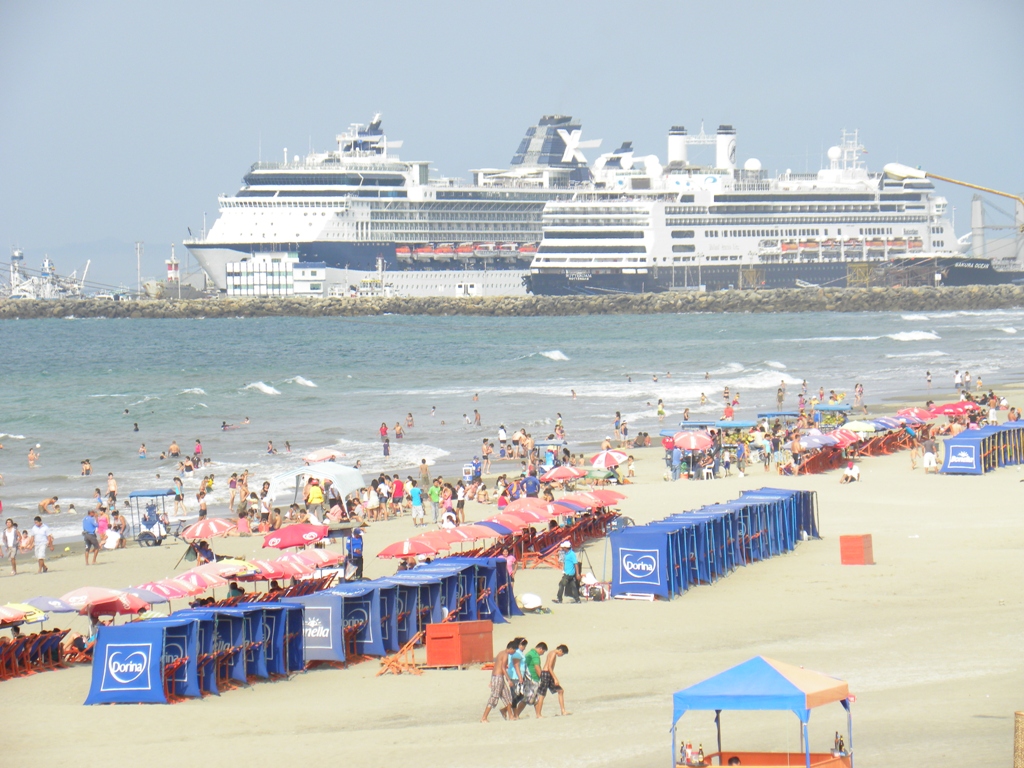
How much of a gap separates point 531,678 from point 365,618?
2.38 metres

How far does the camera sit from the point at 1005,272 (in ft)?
379

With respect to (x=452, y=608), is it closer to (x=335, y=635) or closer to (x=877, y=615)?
(x=335, y=635)

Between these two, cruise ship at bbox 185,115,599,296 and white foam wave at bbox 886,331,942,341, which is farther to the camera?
cruise ship at bbox 185,115,599,296

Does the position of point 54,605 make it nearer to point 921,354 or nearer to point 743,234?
point 921,354

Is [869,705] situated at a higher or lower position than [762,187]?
lower

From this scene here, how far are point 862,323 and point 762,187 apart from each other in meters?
28.6

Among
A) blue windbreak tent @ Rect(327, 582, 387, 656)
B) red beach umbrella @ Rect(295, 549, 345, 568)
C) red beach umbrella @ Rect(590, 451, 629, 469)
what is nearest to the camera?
blue windbreak tent @ Rect(327, 582, 387, 656)

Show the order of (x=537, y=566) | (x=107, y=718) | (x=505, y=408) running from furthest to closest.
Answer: (x=505, y=408), (x=537, y=566), (x=107, y=718)

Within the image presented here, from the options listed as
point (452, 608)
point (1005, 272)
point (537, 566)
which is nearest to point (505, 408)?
point (537, 566)

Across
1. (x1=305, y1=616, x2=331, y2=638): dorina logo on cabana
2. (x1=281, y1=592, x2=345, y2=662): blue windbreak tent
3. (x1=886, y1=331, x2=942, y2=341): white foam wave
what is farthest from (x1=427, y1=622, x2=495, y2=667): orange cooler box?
(x1=886, y1=331, x2=942, y2=341): white foam wave

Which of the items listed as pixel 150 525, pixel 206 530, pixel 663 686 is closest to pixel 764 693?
pixel 663 686

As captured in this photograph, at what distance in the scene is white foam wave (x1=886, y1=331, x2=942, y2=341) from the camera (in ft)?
217

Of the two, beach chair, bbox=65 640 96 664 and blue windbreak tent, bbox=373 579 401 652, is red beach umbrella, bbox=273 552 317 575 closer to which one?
blue windbreak tent, bbox=373 579 401 652

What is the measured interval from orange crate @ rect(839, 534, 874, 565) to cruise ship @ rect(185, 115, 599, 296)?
9439 centimetres
